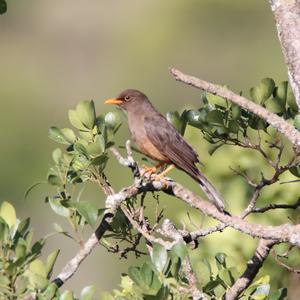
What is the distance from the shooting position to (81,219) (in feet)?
11.3

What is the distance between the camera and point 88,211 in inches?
128

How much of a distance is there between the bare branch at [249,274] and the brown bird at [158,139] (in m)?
1.15

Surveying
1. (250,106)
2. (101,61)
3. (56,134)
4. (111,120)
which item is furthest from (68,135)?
(101,61)

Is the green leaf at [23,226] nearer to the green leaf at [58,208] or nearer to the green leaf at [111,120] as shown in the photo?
the green leaf at [58,208]

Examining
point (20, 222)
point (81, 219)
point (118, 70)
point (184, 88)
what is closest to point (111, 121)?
point (81, 219)

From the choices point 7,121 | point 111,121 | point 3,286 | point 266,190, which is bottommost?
point 7,121

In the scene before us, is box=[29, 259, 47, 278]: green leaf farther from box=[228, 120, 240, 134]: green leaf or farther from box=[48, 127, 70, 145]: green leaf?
box=[228, 120, 240, 134]: green leaf

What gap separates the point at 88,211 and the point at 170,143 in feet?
9.99

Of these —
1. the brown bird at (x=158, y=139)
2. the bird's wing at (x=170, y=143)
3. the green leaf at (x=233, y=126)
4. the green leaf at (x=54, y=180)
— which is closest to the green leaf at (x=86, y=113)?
the green leaf at (x=54, y=180)

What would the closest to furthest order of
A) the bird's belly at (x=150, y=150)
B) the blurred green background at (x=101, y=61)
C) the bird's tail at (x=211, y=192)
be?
the bird's tail at (x=211, y=192) < the bird's belly at (x=150, y=150) < the blurred green background at (x=101, y=61)

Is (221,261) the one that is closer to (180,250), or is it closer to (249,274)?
(249,274)

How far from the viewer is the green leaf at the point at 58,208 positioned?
11.1ft

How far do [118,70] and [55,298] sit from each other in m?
33.8

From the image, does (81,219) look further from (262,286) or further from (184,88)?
(184,88)
